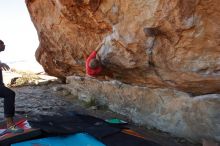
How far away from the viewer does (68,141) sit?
14.3 ft

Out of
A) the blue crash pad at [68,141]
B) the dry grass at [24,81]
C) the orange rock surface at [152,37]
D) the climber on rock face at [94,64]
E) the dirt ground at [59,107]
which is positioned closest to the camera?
the blue crash pad at [68,141]

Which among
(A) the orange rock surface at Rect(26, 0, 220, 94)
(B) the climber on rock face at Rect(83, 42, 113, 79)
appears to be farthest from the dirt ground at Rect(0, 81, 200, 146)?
(B) the climber on rock face at Rect(83, 42, 113, 79)

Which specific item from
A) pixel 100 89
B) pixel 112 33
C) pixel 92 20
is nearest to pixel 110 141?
pixel 112 33

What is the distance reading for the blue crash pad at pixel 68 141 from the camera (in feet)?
13.9

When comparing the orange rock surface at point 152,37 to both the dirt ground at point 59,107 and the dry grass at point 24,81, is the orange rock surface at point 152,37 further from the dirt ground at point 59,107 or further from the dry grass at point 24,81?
the dry grass at point 24,81

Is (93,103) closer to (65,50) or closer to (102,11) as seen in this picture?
(65,50)

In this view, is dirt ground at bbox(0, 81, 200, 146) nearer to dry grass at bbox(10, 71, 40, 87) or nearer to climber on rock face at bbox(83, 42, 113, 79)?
dry grass at bbox(10, 71, 40, 87)

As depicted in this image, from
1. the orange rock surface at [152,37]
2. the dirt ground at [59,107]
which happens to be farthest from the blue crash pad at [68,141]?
the orange rock surface at [152,37]

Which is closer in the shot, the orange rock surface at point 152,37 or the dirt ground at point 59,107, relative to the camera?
the orange rock surface at point 152,37

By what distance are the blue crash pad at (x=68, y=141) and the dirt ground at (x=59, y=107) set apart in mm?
1550

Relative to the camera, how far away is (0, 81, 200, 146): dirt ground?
19.3ft

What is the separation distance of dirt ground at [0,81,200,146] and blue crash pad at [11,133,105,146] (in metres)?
1.55

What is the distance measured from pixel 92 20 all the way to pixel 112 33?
2.08 feet

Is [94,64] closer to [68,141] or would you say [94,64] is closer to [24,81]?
[68,141]
